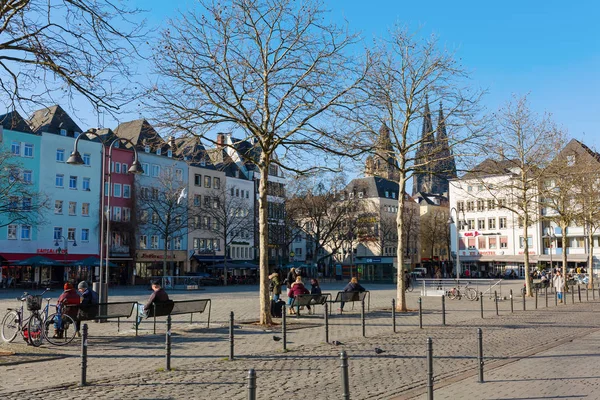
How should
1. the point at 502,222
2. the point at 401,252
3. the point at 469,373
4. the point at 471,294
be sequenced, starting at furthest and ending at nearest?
1. the point at 502,222
2. the point at 471,294
3. the point at 401,252
4. the point at 469,373

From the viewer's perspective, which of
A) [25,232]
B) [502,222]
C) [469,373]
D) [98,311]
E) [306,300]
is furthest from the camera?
[502,222]

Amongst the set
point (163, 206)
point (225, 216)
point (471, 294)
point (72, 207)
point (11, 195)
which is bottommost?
point (471, 294)

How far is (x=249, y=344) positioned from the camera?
1455cm

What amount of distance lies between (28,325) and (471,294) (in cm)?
2547

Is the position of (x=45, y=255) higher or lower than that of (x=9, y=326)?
higher

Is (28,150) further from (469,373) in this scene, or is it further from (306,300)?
(469,373)


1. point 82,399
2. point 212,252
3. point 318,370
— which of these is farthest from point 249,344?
point 212,252

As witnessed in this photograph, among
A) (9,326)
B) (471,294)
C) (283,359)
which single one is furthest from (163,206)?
(283,359)

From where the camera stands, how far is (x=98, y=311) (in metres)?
15.6

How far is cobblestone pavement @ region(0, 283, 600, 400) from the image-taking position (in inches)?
371

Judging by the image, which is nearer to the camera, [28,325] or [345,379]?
[345,379]

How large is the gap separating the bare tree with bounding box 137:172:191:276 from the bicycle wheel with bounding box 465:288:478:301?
1228 inches

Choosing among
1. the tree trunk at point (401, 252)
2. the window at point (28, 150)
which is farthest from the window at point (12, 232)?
the tree trunk at point (401, 252)

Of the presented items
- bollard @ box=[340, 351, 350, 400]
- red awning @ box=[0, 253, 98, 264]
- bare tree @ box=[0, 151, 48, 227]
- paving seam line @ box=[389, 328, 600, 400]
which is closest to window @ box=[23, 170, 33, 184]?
bare tree @ box=[0, 151, 48, 227]
